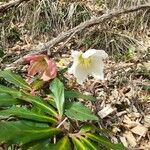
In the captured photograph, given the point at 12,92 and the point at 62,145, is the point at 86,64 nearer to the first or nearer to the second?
the point at 12,92

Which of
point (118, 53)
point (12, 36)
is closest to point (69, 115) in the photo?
point (118, 53)

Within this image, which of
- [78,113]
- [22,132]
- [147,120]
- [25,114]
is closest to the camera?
[22,132]

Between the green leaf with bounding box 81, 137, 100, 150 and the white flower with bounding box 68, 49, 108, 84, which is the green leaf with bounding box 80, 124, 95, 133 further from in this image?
the white flower with bounding box 68, 49, 108, 84

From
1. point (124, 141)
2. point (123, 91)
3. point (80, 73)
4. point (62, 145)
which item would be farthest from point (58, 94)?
point (123, 91)

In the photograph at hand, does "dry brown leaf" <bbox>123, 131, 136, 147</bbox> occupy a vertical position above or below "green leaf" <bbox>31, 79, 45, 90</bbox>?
below

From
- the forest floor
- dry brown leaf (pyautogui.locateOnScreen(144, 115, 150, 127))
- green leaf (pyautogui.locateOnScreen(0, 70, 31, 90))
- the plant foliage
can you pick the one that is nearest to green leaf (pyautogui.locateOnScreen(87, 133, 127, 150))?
the plant foliage

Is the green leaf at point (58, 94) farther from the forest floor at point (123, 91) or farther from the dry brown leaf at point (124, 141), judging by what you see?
the dry brown leaf at point (124, 141)

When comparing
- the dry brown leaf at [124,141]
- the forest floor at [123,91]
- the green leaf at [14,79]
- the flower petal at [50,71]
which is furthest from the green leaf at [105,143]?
the dry brown leaf at [124,141]
